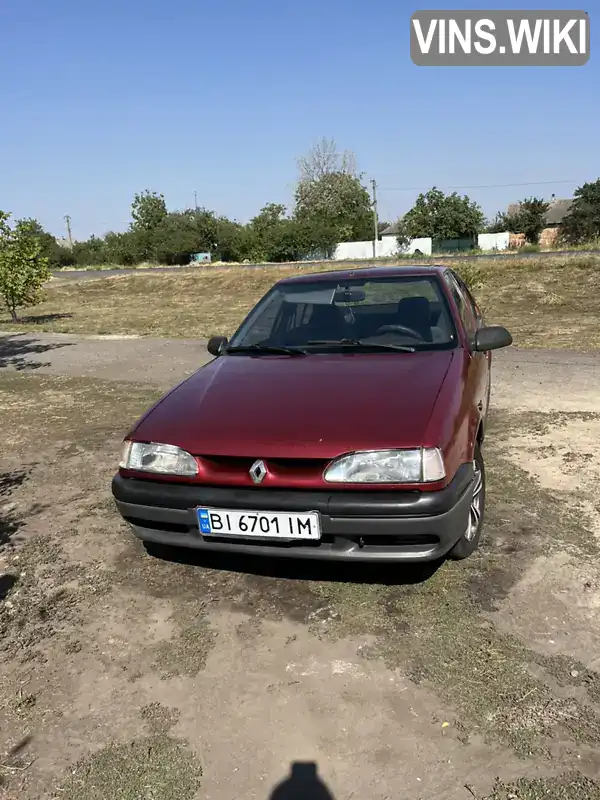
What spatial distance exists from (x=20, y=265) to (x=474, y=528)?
1812 centimetres

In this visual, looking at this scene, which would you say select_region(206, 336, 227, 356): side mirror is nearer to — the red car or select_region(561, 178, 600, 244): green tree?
the red car

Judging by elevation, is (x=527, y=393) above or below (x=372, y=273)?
below

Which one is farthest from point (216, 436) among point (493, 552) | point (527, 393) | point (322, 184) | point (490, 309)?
point (322, 184)

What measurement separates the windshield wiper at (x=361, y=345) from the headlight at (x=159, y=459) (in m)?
1.37

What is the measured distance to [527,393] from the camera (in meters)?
7.38

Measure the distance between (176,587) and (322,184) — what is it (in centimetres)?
6981

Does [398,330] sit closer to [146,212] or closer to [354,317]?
[354,317]

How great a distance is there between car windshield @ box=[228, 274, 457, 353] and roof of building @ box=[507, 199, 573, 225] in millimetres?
68023

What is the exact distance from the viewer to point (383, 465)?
2.68m

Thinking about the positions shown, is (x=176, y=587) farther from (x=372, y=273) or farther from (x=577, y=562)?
(x=372, y=273)

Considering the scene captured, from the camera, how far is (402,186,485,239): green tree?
61.9 metres

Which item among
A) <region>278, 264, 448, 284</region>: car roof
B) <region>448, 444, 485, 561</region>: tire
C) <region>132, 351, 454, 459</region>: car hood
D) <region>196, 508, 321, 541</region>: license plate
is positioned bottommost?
<region>448, 444, 485, 561</region>: tire

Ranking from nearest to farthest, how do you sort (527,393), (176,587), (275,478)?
(275,478), (176,587), (527,393)

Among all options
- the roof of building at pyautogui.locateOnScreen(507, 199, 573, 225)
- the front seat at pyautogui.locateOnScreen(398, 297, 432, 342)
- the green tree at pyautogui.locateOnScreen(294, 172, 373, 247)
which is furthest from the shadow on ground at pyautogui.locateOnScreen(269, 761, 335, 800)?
the roof of building at pyautogui.locateOnScreen(507, 199, 573, 225)
